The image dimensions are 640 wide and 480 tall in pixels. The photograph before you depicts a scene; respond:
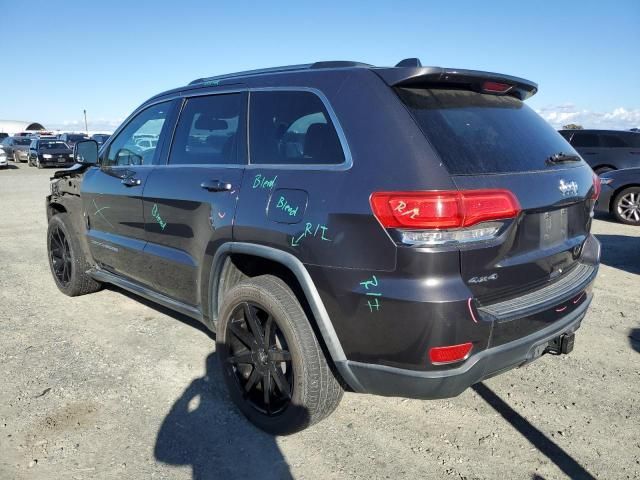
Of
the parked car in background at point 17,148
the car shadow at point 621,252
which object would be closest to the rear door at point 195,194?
the car shadow at point 621,252

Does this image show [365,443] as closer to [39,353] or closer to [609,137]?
[39,353]

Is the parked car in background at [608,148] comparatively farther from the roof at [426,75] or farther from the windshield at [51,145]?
the windshield at [51,145]

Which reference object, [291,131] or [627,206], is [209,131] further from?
[627,206]

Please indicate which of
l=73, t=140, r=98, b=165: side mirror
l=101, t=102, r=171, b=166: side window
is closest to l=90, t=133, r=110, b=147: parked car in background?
l=73, t=140, r=98, b=165: side mirror

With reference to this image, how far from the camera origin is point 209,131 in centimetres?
333

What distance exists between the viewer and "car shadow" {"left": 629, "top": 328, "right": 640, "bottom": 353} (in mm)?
3861

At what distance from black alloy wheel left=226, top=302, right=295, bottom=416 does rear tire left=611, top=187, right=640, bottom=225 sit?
339 inches

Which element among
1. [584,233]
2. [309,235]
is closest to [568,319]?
[584,233]

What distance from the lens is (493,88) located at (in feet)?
8.87

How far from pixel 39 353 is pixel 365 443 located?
102 inches

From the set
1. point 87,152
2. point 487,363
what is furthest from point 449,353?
point 87,152

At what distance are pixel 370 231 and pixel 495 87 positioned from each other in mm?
1158

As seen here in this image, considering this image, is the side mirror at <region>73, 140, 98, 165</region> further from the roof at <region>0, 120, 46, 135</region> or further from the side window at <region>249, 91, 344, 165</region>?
the roof at <region>0, 120, 46, 135</region>

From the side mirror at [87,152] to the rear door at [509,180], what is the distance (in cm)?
314
